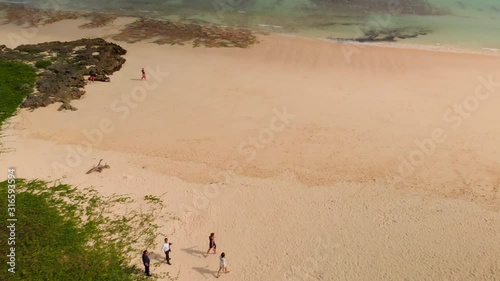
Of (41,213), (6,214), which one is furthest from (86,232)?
(6,214)

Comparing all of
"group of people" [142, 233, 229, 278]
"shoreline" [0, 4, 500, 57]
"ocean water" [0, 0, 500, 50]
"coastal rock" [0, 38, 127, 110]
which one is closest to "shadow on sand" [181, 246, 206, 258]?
"group of people" [142, 233, 229, 278]

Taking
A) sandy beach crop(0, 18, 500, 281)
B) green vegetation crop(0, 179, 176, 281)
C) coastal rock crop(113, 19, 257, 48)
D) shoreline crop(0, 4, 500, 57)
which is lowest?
green vegetation crop(0, 179, 176, 281)

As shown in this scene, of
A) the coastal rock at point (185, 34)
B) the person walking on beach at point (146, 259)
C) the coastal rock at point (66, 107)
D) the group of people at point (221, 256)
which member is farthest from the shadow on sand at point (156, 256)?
the coastal rock at point (185, 34)

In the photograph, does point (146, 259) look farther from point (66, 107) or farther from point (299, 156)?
point (66, 107)

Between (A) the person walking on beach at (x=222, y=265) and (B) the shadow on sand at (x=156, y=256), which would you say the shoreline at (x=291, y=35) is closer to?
(A) the person walking on beach at (x=222, y=265)

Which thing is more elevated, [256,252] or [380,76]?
[380,76]

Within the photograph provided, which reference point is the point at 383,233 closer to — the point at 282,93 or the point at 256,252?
the point at 256,252

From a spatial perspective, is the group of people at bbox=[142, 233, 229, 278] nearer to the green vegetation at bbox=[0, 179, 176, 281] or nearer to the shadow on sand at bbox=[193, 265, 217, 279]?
the shadow on sand at bbox=[193, 265, 217, 279]
